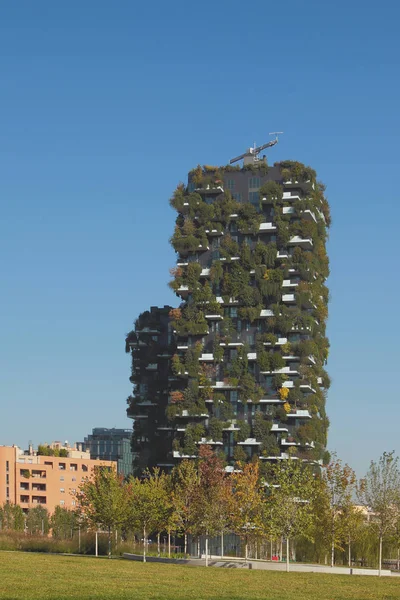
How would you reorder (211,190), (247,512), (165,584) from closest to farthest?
1. (165,584)
2. (247,512)
3. (211,190)

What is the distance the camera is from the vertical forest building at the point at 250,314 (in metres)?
137

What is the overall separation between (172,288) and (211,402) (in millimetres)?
16611

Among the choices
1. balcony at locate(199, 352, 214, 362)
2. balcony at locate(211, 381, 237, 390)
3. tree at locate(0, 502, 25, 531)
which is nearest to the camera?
balcony at locate(211, 381, 237, 390)

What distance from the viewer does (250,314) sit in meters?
139

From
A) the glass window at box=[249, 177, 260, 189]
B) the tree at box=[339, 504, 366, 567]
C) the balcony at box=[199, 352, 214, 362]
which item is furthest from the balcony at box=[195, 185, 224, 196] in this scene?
the tree at box=[339, 504, 366, 567]

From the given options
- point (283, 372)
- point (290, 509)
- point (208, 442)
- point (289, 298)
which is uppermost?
point (289, 298)

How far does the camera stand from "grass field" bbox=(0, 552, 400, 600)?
160 ft

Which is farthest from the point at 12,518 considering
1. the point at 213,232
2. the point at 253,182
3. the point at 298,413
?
the point at 253,182

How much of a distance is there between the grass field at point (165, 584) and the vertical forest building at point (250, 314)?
57.9 meters

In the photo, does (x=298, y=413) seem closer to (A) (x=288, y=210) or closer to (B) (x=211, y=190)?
(A) (x=288, y=210)

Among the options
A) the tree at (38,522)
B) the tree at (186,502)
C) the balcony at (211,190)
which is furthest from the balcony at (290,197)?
the tree at (38,522)

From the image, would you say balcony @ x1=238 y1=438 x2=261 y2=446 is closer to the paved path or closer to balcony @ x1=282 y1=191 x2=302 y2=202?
balcony @ x1=282 y1=191 x2=302 y2=202

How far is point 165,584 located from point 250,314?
82537mm

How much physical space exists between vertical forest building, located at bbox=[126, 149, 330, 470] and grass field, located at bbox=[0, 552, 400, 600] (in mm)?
57873
